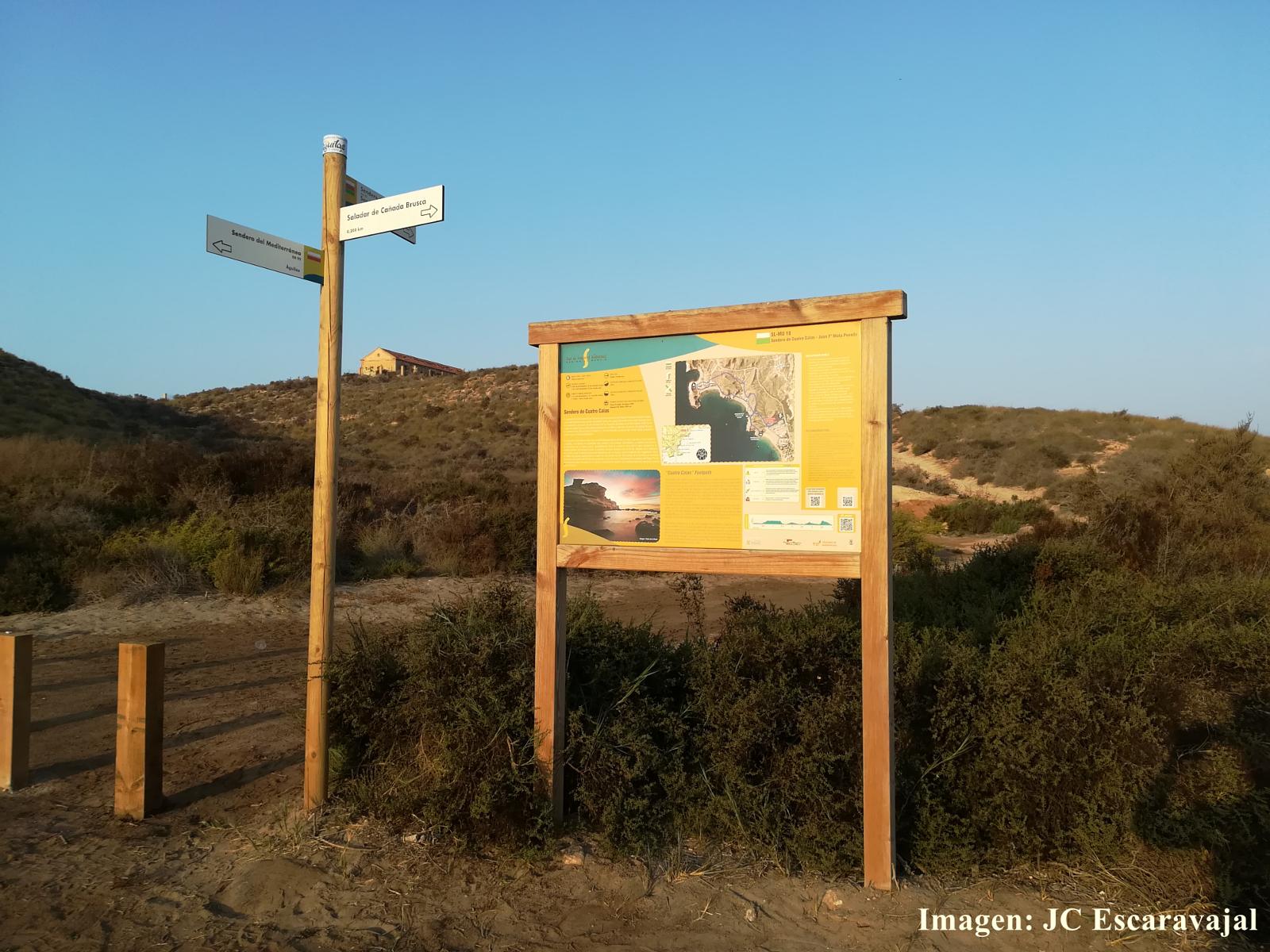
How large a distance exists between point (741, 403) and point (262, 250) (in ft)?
8.08

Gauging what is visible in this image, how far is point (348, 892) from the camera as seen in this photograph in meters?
3.66

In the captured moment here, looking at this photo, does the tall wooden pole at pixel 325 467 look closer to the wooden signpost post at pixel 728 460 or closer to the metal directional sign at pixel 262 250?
the metal directional sign at pixel 262 250

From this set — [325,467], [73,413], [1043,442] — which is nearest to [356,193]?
[325,467]

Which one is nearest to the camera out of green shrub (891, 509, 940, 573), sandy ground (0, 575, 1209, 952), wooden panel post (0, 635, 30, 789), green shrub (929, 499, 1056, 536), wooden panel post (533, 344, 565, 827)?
sandy ground (0, 575, 1209, 952)

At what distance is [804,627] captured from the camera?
4887mm

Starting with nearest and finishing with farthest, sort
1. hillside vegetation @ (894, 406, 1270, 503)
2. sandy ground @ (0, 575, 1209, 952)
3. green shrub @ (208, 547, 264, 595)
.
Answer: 1. sandy ground @ (0, 575, 1209, 952)
2. green shrub @ (208, 547, 264, 595)
3. hillside vegetation @ (894, 406, 1270, 503)

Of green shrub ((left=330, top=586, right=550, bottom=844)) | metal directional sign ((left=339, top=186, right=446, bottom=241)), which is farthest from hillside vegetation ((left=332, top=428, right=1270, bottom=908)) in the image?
metal directional sign ((left=339, top=186, right=446, bottom=241))

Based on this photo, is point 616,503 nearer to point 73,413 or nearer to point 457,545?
point 457,545

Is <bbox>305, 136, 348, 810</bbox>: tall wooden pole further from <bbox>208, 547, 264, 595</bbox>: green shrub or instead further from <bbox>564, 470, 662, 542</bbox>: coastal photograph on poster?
<bbox>208, 547, 264, 595</bbox>: green shrub

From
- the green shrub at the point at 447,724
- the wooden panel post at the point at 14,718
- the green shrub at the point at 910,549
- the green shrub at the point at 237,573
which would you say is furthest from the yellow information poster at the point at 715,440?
the green shrub at the point at 237,573

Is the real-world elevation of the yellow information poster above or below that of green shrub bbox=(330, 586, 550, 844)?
above

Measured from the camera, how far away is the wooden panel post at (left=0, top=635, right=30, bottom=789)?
4.83 meters

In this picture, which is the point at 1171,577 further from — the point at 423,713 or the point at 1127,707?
the point at 423,713

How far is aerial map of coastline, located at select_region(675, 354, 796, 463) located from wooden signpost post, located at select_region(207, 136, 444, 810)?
4.88 ft
